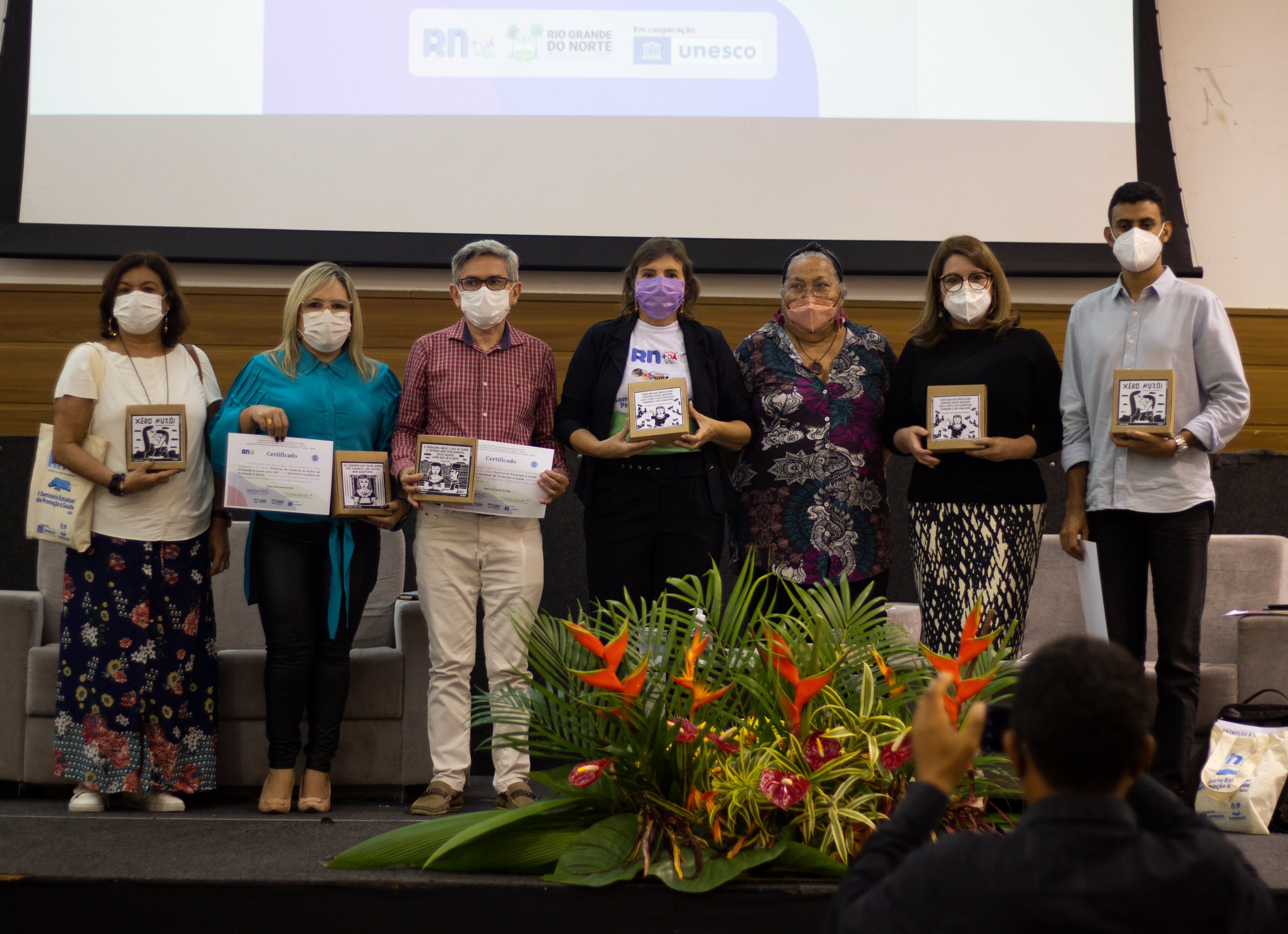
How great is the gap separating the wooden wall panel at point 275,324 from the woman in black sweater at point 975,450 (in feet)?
5.28

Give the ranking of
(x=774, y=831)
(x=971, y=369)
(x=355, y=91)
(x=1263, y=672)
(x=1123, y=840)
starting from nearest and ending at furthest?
(x=1123, y=840), (x=774, y=831), (x=971, y=369), (x=1263, y=672), (x=355, y=91)

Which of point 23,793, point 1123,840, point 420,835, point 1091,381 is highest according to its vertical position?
point 1091,381

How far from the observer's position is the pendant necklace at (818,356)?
9.60ft

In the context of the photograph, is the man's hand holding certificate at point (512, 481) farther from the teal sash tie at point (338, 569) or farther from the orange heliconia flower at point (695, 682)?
the orange heliconia flower at point (695, 682)

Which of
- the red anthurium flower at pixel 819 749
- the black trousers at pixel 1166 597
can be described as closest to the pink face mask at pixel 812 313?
the black trousers at pixel 1166 597

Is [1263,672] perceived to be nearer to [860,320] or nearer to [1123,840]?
[860,320]

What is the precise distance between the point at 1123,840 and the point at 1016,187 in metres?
3.81

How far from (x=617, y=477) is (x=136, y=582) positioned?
1282 millimetres

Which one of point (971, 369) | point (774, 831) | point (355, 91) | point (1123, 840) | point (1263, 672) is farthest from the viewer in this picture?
point (355, 91)

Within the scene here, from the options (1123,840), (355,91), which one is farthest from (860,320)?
(1123,840)

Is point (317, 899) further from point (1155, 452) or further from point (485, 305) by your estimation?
point (1155, 452)

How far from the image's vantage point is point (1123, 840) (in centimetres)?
104

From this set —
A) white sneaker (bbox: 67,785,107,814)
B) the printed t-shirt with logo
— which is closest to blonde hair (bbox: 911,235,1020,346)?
the printed t-shirt with logo

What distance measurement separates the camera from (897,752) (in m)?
1.71
